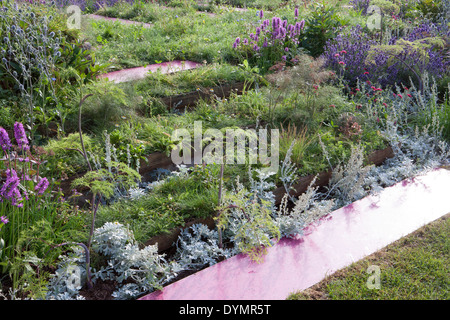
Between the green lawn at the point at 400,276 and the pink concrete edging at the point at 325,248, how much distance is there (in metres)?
0.06

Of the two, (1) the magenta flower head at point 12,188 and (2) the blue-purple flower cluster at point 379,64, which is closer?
(1) the magenta flower head at point 12,188

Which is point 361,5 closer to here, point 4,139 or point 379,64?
point 379,64

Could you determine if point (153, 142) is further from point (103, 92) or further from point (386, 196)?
point (386, 196)

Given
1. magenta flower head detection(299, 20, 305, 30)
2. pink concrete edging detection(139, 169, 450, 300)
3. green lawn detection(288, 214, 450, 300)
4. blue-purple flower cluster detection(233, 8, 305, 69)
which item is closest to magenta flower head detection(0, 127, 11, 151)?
pink concrete edging detection(139, 169, 450, 300)

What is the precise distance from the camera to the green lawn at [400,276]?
2506 mm

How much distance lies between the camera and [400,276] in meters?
2.65

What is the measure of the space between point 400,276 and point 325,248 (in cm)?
50

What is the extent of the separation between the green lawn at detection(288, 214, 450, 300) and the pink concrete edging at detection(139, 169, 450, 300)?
0.21 feet

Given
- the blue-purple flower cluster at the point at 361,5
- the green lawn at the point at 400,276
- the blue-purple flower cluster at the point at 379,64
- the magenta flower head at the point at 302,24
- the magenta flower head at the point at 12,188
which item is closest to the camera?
the magenta flower head at the point at 12,188

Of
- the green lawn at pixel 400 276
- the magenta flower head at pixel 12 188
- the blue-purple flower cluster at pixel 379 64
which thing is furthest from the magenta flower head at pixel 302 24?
the magenta flower head at pixel 12 188

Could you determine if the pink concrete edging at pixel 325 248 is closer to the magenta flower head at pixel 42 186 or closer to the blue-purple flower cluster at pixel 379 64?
the magenta flower head at pixel 42 186

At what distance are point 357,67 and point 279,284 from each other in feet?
11.9
